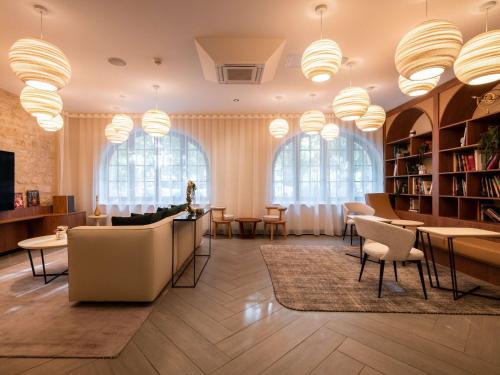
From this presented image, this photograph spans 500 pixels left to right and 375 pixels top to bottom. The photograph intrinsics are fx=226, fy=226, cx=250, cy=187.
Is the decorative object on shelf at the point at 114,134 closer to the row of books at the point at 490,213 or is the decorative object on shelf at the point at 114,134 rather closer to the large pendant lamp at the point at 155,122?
the large pendant lamp at the point at 155,122

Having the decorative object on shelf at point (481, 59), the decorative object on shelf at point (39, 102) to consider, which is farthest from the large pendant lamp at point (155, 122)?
the decorative object on shelf at point (481, 59)

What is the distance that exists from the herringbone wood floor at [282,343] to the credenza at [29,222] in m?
3.55

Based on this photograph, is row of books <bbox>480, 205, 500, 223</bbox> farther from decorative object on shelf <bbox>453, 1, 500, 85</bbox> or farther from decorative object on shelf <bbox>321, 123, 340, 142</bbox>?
decorative object on shelf <bbox>321, 123, 340, 142</bbox>

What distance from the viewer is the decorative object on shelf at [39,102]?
261cm

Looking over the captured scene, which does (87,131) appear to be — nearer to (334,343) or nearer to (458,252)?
(334,343)

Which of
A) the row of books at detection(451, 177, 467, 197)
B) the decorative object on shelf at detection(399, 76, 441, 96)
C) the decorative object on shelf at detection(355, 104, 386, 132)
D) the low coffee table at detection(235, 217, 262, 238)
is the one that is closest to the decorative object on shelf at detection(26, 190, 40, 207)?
the low coffee table at detection(235, 217, 262, 238)

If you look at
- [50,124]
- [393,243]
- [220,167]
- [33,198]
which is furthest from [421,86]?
[33,198]

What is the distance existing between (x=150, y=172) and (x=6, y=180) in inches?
97.1

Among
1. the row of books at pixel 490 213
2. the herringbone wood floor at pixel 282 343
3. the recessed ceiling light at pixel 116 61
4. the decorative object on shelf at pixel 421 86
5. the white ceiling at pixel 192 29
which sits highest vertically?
the recessed ceiling light at pixel 116 61

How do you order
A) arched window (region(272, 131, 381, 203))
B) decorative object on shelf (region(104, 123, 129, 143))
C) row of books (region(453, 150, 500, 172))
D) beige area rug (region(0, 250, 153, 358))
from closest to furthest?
beige area rug (region(0, 250, 153, 358))
row of books (region(453, 150, 500, 172))
decorative object on shelf (region(104, 123, 129, 143))
arched window (region(272, 131, 381, 203))

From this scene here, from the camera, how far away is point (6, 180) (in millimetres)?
4031

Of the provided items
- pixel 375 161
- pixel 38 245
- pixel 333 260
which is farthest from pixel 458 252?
pixel 38 245

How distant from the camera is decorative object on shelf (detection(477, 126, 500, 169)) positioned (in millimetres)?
3035

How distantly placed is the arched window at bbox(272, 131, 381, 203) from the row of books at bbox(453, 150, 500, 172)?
6.14 ft
